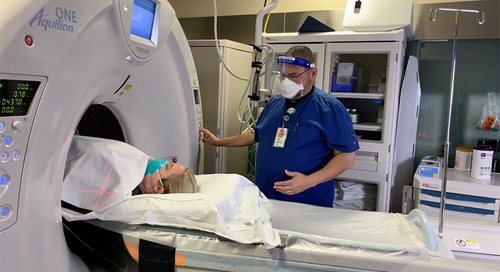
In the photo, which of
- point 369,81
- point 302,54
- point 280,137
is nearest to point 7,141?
point 280,137

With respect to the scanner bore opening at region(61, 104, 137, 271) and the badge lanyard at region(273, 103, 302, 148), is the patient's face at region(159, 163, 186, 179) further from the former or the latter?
the badge lanyard at region(273, 103, 302, 148)

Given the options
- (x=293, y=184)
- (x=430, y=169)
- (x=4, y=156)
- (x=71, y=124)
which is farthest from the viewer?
(x=430, y=169)

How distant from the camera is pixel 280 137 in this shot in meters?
2.04

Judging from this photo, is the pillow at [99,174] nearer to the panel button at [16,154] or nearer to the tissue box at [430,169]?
the panel button at [16,154]

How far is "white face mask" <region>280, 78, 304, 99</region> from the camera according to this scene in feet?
6.51

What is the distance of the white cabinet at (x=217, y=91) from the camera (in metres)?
2.80

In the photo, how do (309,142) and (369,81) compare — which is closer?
(309,142)

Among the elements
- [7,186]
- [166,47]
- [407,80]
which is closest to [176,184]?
[166,47]

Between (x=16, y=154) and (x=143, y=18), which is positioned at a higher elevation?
(x=143, y=18)

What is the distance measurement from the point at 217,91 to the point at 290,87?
36.7 inches

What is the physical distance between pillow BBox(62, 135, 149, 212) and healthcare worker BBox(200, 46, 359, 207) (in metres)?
0.84

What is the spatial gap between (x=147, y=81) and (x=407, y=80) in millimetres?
1955

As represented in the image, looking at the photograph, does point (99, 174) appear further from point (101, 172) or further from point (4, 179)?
point (4, 179)

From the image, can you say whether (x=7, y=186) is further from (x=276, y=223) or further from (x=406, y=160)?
(x=406, y=160)
